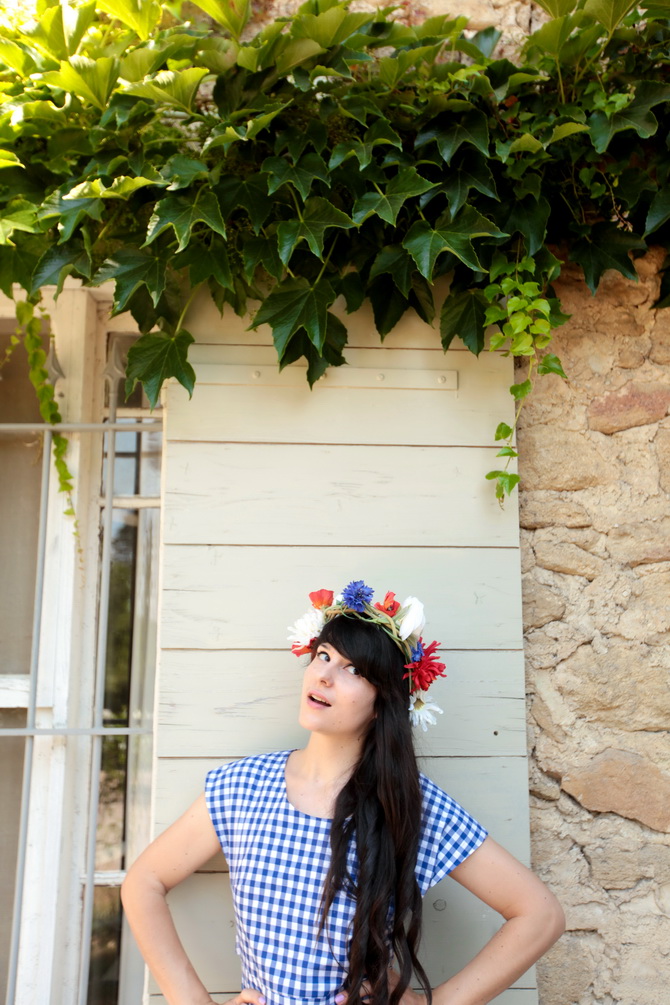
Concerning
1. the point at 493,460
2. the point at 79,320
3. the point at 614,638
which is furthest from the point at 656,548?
the point at 79,320

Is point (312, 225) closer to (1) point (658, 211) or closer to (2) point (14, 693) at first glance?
(1) point (658, 211)

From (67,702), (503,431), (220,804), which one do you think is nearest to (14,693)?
(67,702)

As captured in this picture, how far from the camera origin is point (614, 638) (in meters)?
1.83

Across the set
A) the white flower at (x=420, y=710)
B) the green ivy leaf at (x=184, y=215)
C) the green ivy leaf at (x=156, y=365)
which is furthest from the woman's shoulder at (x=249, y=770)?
the green ivy leaf at (x=184, y=215)

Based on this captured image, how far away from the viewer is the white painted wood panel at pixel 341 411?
1.82 m

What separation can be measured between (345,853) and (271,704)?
39 cm

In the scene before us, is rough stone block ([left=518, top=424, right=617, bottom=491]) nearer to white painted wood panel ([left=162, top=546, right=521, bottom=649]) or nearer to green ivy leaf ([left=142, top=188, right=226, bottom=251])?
white painted wood panel ([left=162, top=546, right=521, bottom=649])

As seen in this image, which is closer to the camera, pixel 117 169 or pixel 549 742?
pixel 117 169

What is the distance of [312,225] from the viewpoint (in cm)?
165

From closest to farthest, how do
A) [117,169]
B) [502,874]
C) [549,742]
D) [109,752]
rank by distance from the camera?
1. [502,874]
2. [117,169]
3. [549,742]
4. [109,752]

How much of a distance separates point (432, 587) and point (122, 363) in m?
1.01

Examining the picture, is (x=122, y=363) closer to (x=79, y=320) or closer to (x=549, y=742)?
(x=79, y=320)

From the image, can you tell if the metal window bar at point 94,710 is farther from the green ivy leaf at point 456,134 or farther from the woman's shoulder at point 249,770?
the green ivy leaf at point 456,134

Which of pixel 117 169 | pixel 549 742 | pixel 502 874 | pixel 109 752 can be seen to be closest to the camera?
pixel 502 874
